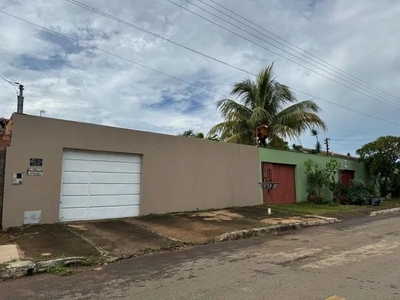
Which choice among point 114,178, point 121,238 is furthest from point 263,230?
point 114,178

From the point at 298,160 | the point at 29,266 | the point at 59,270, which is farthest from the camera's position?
the point at 298,160

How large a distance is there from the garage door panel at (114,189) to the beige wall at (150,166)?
1.04ft

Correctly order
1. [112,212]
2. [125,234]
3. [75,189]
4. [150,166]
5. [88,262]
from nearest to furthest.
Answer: [88,262] < [125,234] < [75,189] < [112,212] < [150,166]

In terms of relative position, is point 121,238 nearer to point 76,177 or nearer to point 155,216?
point 76,177

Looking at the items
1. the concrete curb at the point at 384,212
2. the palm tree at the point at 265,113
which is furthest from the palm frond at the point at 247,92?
the concrete curb at the point at 384,212

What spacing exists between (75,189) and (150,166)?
2.86 m

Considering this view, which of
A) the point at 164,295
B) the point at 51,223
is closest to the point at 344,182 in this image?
the point at 51,223

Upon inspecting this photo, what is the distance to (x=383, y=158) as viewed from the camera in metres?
23.0

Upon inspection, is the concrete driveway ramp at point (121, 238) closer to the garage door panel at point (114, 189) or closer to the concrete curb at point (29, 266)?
the concrete curb at point (29, 266)

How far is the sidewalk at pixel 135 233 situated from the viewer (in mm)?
7391

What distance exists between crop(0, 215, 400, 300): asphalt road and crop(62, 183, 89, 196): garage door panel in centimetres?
454

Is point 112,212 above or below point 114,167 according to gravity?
below

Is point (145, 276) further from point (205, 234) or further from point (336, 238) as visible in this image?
point (336, 238)

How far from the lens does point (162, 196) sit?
13.1 metres
